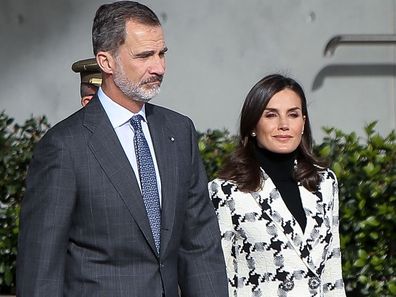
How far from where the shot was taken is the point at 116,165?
4031 mm

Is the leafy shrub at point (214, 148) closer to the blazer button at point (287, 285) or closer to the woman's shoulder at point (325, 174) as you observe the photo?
the woman's shoulder at point (325, 174)

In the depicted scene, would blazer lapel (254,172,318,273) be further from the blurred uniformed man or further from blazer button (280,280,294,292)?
the blurred uniformed man

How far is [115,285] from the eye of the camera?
398 centimetres

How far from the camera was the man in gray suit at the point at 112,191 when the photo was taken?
396cm

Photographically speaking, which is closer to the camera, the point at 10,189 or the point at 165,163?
the point at 165,163

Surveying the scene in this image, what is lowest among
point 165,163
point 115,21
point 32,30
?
point 165,163

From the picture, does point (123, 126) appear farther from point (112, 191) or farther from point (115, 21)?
point (115, 21)

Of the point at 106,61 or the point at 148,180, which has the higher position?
the point at 106,61

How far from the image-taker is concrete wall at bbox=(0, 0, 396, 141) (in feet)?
26.3

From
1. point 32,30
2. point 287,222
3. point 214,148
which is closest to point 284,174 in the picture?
point 287,222

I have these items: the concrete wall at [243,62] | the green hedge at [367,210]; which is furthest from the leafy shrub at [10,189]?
the green hedge at [367,210]

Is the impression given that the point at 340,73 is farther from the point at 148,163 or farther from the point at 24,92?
the point at 148,163

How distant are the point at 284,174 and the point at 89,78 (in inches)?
47.7

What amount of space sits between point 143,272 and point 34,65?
4.32 m
